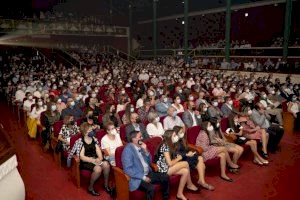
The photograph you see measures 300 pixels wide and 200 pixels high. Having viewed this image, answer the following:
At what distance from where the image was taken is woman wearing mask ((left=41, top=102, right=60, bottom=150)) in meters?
6.61

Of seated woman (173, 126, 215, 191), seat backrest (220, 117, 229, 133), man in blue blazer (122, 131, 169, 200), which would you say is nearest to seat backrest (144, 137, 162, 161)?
seated woman (173, 126, 215, 191)

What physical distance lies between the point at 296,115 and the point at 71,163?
639 centimetres

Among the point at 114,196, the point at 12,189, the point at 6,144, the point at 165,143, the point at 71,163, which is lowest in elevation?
the point at 114,196

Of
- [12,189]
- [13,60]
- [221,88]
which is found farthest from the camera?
[13,60]

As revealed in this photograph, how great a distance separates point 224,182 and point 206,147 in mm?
696

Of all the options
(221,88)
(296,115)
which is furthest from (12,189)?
(221,88)

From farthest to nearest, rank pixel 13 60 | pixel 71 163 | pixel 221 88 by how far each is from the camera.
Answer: pixel 13 60
pixel 221 88
pixel 71 163

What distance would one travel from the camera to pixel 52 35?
2405cm

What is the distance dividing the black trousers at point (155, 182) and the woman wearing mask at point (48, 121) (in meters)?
3.15

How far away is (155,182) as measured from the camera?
4.28m

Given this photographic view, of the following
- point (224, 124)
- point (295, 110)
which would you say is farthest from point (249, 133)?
point (295, 110)

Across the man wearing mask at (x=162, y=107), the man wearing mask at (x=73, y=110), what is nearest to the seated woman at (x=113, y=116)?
the man wearing mask at (x=73, y=110)

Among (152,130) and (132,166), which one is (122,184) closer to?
(132,166)

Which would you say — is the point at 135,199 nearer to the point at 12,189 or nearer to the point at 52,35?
the point at 12,189
